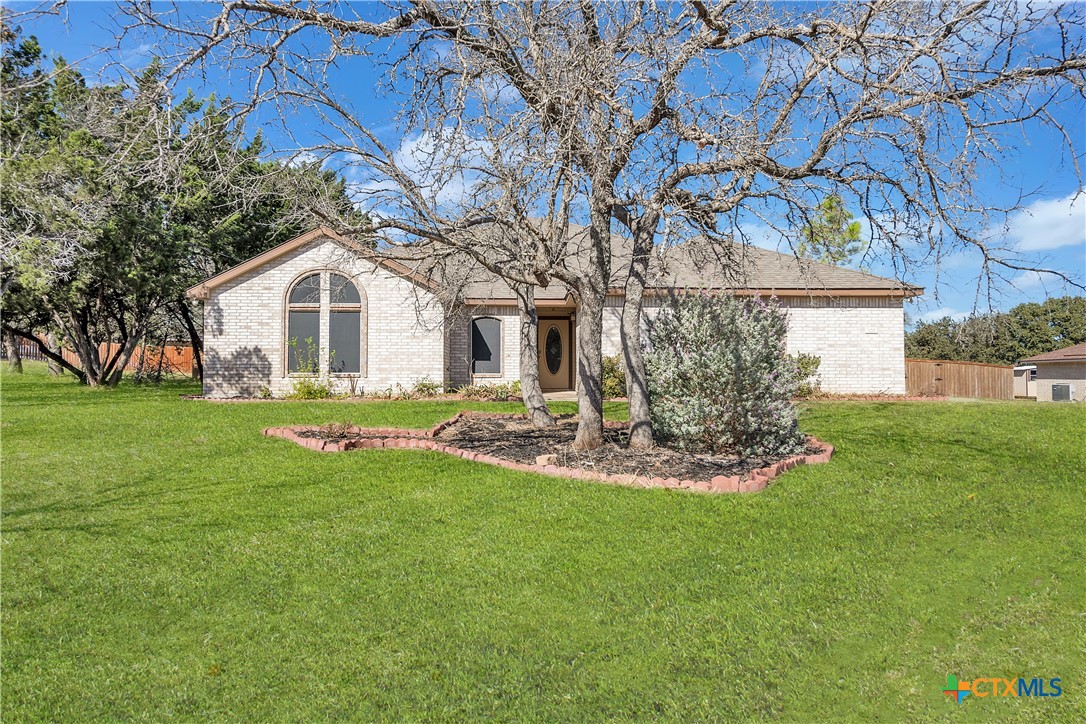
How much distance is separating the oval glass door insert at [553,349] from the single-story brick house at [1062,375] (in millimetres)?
20867

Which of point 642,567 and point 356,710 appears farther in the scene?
point 642,567

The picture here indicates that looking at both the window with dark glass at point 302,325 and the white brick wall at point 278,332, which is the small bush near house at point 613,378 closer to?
the white brick wall at point 278,332

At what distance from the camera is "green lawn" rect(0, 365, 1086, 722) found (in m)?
3.30

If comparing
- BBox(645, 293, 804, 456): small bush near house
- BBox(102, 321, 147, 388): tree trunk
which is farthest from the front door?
BBox(102, 321, 147, 388): tree trunk

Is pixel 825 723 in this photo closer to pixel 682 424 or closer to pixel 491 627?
pixel 491 627

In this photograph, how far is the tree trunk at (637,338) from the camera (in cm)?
882

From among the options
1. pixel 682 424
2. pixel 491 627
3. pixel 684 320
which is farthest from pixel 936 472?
pixel 491 627

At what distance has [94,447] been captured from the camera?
357 inches

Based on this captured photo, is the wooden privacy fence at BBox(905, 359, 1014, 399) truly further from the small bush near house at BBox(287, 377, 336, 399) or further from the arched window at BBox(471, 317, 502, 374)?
the small bush near house at BBox(287, 377, 336, 399)

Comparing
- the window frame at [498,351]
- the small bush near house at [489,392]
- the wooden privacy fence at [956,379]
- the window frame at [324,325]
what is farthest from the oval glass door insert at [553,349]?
the wooden privacy fence at [956,379]

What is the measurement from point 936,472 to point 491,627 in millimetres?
6149

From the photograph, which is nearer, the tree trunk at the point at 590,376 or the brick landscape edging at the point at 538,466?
the brick landscape edging at the point at 538,466

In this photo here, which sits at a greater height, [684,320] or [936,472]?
[684,320]

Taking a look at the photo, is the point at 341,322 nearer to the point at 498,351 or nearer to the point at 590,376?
the point at 498,351
